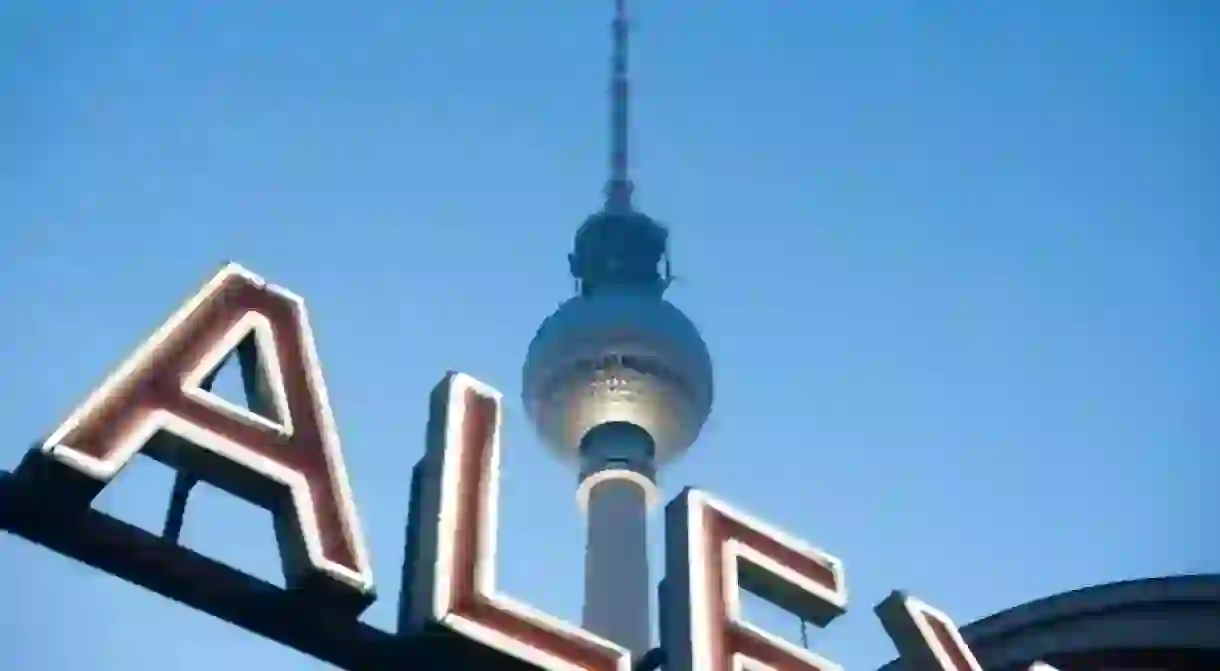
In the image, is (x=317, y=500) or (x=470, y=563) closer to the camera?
(x=317, y=500)

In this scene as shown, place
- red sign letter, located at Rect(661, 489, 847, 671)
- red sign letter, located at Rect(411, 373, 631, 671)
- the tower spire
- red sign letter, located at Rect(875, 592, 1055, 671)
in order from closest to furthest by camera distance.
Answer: red sign letter, located at Rect(411, 373, 631, 671)
red sign letter, located at Rect(661, 489, 847, 671)
red sign letter, located at Rect(875, 592, 1055, 671)
the tower spire

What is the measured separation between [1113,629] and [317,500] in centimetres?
1183

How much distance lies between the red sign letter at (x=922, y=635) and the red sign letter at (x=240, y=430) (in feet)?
18.0

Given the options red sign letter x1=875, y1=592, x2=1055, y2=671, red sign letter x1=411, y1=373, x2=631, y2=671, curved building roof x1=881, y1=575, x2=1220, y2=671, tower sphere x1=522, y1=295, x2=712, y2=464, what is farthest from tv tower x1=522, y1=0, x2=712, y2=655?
red sign letter x1=411, y1=373, x2=631, y2=671

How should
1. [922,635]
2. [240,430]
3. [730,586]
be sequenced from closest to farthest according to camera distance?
[240,430]
[730,586]
[922,635]

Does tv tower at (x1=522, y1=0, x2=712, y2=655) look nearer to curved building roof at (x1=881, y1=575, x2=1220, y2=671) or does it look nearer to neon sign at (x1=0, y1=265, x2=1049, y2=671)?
curved building roof at (x1=881, y1=575, x2=1220, y2=671)

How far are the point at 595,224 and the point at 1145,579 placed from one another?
98.2m

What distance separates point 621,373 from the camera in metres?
115

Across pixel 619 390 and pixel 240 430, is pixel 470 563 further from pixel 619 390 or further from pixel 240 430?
pixel 619 390

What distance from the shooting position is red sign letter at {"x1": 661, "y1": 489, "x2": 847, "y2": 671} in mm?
14242

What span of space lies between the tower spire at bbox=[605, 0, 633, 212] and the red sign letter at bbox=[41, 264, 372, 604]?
4185 inches

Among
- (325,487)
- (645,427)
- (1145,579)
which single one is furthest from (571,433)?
(325,487)

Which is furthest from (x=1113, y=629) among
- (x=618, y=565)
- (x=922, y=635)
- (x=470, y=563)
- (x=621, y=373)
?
(x=621, y=373)

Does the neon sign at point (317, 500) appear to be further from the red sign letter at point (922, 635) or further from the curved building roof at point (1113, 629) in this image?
the curved building roof at point (1113, 629)
